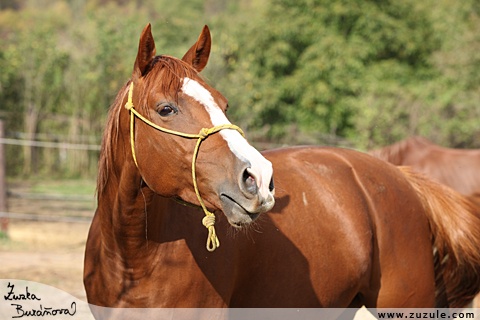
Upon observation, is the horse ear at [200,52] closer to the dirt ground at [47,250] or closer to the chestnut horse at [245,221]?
the chestnut horse at [245,221]

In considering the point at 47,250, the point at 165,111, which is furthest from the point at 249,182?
the point at 47,250

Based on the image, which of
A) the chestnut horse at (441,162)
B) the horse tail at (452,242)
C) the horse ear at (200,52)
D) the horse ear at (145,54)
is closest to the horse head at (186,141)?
the horse ear at (145,54)

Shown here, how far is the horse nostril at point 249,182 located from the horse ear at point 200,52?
2.38 feet

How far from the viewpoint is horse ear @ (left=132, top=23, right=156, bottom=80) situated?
162cm

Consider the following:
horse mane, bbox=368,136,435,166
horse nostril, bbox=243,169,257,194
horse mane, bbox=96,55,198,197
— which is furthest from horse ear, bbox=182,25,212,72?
horse mane, bbox=368,136,435,166

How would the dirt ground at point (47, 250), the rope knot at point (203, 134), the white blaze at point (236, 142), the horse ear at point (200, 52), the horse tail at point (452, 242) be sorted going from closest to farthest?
the white blaze at point (236, 142), the rope knot at point (203, 134), the horse ear at point (200, 52), the horse tail at point (452, 242), the dirt ground at point (47, 250)

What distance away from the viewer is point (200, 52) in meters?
1.94

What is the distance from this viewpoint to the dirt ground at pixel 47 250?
4.92 metres

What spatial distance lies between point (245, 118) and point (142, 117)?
1075 centimetres

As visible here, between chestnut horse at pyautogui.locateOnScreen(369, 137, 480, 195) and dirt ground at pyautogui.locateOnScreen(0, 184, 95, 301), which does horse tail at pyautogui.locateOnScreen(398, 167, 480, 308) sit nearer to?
chestnut horse at pyautogui.locateOnScreen(369, 137, 480, 195)

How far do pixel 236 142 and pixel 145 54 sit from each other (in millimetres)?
537

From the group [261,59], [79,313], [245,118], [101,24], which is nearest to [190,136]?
[79,313]

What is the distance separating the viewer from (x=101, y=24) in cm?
1412

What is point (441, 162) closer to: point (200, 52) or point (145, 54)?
point (200, 52)
